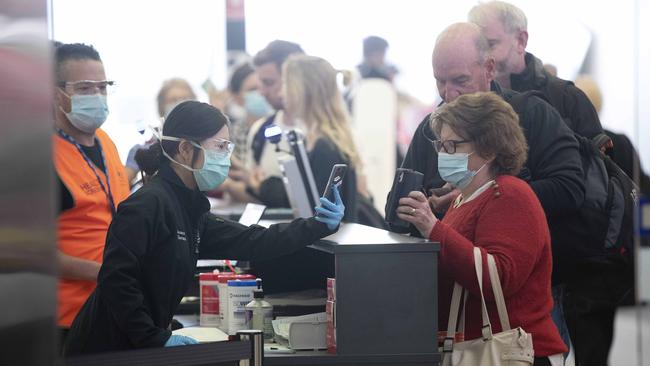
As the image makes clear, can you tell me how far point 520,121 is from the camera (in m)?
3.62

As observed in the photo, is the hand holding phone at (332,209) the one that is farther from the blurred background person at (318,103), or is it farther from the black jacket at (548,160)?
the blurred background person at (318,103)

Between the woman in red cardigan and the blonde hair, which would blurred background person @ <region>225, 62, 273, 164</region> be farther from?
the woman in red cardigan

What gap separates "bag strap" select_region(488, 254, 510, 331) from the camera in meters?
2.98

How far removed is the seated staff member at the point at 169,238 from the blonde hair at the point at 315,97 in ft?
6.65

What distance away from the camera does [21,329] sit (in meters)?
1.56

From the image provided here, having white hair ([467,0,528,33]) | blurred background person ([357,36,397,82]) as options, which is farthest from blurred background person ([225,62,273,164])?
white hair ([467,0,528,33])

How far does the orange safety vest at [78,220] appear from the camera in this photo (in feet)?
11.5

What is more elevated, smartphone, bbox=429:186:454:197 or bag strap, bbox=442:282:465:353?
smartphone, bbox=429:186:454:197

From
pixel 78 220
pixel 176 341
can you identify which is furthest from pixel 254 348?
pixel 78 220

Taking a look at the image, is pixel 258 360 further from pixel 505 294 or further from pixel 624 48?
pixel 624 48

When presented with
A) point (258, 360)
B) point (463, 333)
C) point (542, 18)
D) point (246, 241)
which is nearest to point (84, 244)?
point (246, 241)

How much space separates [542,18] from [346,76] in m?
1.03

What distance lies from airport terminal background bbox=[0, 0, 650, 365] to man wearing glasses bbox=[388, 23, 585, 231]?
338mm

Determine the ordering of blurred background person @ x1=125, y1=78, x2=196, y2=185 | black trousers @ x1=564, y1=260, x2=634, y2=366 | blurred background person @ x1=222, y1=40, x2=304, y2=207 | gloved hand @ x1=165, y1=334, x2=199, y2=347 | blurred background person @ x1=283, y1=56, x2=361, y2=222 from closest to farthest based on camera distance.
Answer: gloved hand @ x1=165, y1=334, x2=199, y2=347, black trousers @ x1=564, y1=260, x2=634, y2=366, blurred background person @ x1=283, y1=56, x2=361, y2=222, blurred background person @ x1=222, y1=40, x2=304, y2=207, blurred background person @ x1=125, y1=78, x2=196, y2=185
